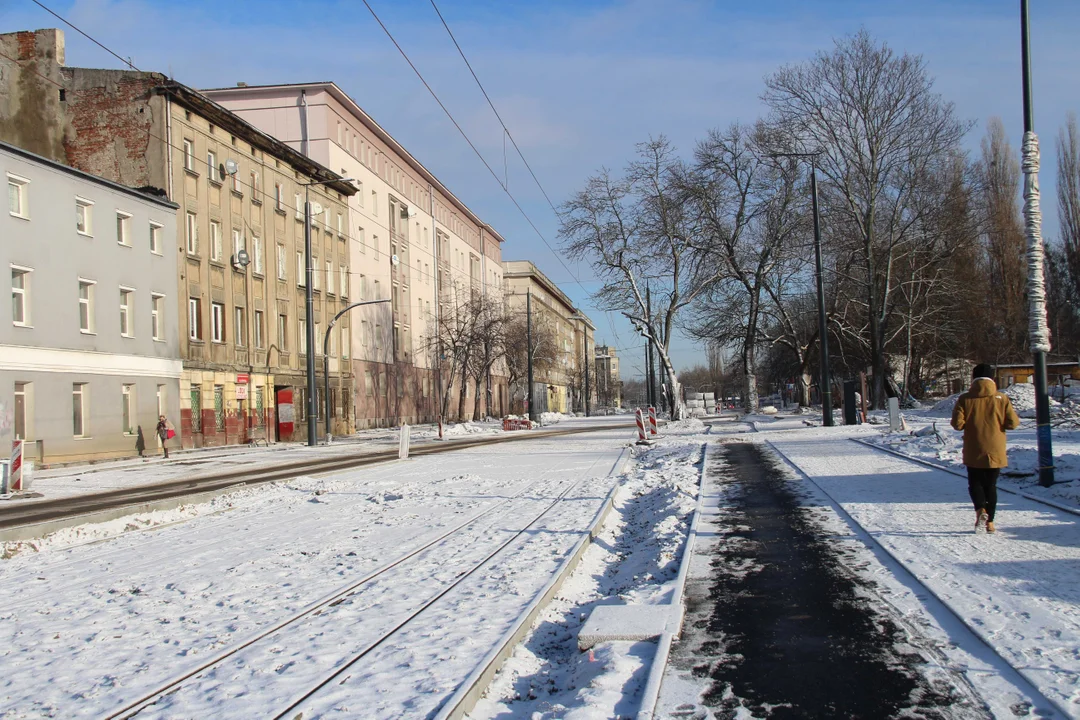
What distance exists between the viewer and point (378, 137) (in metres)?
58.2

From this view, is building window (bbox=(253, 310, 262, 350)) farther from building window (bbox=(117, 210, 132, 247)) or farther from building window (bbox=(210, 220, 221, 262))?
building window (bbox=(117, 210, 132, 247))

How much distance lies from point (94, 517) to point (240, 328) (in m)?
27.1

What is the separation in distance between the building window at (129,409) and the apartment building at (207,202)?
2930 mm

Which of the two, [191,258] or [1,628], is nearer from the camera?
[1,628]

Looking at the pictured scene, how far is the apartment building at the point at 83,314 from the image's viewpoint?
25609mm

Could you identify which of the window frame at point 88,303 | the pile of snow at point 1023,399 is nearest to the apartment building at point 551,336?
the pile of snow at point 1023,399

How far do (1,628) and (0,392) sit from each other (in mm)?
20582

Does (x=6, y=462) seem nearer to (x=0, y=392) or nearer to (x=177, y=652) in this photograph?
(x=0, y=392)

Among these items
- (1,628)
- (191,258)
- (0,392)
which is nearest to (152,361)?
(191,258)

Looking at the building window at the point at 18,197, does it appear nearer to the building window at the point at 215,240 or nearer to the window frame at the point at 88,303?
the window frame at the point at 88,303

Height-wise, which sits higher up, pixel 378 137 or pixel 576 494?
pixel 378 137

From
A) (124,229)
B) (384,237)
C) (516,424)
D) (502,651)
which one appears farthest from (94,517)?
(384,237)

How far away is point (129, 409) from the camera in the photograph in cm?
3059

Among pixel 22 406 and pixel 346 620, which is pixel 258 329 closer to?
pixel 22 406
